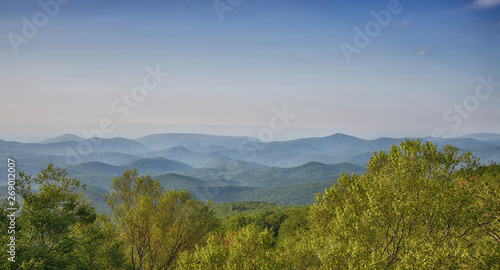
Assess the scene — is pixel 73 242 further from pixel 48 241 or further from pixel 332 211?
pixel 332 211

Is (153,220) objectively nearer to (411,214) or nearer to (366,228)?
(366,228)

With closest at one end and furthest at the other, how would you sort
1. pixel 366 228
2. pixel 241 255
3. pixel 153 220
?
pixel 366 228
pixel 241 255
pixel 153 220

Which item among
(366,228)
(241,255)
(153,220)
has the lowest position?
(153,220)

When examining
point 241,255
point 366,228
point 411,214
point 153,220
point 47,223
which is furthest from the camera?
point 153,220

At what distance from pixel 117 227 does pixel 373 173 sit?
25.0 metres

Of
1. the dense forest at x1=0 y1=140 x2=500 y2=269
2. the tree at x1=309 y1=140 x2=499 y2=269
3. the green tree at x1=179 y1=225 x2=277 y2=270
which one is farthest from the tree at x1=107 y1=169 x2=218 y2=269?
the tree at x1=309 y1=140 x2=499 y2=269

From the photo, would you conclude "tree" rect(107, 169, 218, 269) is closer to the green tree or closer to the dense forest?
the dense forest

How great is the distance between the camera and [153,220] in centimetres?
3002

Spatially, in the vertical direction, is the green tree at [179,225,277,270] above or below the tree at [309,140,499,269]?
below

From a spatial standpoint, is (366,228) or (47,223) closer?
(366,228)

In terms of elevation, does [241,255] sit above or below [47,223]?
below

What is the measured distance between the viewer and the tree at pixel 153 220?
29.6m

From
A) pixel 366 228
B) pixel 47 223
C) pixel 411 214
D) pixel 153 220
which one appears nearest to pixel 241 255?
pixel 366 228

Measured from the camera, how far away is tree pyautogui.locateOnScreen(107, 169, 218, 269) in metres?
29.6
